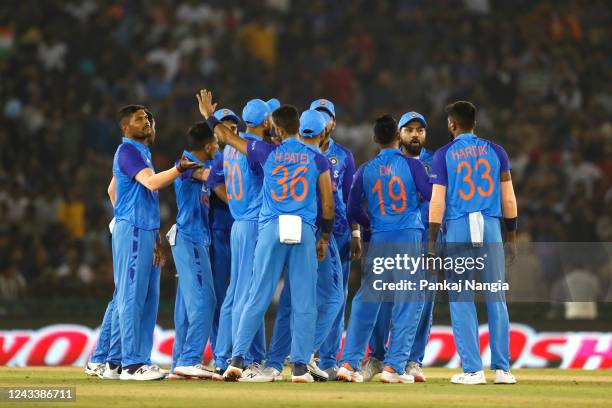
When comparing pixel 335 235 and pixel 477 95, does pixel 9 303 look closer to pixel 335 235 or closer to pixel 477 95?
pixel 335 235

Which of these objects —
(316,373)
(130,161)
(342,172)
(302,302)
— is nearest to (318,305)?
(316,373)

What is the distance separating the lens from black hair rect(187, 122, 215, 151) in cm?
1191

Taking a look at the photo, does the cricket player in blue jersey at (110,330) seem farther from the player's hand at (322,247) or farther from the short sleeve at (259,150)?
the player's hand at (322,247)

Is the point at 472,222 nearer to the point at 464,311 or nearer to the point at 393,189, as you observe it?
the point at 464,311

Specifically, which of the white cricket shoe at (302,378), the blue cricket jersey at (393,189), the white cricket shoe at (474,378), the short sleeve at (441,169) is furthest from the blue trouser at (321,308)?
the white cricket shoe at (474,378)

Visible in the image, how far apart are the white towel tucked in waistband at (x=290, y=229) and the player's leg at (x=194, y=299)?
1104 mm

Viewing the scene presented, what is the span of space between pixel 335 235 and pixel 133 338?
222 centimetres

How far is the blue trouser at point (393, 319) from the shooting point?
1140 centimetres

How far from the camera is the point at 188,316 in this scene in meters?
11.5

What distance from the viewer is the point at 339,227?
1199 cm

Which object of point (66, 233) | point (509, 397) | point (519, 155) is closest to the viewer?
point (509, 397)

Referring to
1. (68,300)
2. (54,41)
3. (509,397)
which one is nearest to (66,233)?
(68,300)

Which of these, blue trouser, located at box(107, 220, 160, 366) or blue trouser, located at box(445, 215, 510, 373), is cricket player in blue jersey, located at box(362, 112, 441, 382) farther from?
blue trouser, located at box(107, 220, 160, 366)

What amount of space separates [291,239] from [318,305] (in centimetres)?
103
